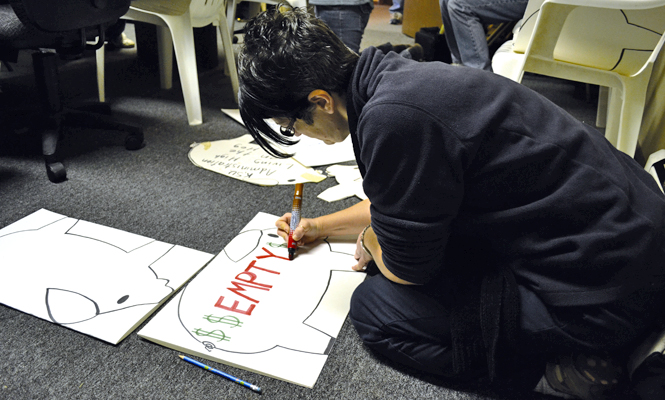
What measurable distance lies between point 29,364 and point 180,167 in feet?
2.47

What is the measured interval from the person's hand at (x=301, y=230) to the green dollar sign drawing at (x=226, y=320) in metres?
0.23

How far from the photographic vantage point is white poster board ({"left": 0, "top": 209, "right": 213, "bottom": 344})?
804 mm

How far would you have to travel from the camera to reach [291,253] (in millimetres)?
949

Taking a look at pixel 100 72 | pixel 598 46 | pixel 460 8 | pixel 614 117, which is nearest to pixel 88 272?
pixel 100 72

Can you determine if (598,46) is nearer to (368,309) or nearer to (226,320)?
(368,309)

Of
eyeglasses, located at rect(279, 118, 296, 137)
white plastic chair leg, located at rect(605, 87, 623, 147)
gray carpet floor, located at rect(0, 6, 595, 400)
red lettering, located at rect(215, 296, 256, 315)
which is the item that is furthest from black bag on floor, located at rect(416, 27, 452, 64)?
red lettering, located at rect(215, 296, 256, 315)

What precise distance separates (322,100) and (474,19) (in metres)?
1.38

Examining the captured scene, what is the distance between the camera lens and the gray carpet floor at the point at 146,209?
71 centimetres

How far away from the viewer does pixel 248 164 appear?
140 centimetres

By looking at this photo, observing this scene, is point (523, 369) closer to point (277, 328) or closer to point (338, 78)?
point (277, 328)

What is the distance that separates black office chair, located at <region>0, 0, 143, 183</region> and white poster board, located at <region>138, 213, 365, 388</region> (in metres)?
0.70

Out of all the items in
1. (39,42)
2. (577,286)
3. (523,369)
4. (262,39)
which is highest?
(262,39)

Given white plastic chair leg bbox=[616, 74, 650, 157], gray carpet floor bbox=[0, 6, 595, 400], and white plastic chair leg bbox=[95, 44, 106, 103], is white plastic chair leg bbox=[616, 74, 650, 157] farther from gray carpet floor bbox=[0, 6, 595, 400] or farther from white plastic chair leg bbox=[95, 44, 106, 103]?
white plastic chair leg bbox=[95, 44, 106, 103]

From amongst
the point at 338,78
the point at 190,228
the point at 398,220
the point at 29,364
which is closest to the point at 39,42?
the point at 190,228
